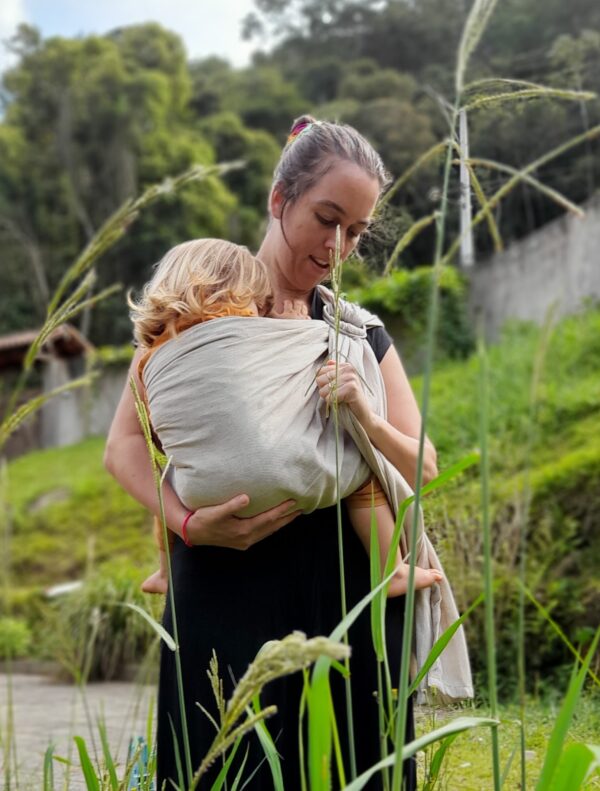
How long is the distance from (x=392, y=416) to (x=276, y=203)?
0.43 metres

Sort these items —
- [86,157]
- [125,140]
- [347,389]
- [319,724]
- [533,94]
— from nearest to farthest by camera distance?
1. [319,724]
2. [533,94]
3. [347,389]
4. [125,140]
5. [86,157]

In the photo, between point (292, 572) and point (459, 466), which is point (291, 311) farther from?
point (459, 466)

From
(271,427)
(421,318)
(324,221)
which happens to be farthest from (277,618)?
(421,318)

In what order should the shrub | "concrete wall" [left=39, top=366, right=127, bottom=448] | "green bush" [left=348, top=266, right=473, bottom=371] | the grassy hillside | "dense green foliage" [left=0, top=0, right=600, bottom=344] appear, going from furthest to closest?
"dense green foliage" [left=0, top=0, right=600, bottom=344] → "concrete wall" [left=39, top=366, right=127, bottom=448] → "green bush" [left=348, top=266, right=473, bottom=371] → the grassy hillside → the shrub

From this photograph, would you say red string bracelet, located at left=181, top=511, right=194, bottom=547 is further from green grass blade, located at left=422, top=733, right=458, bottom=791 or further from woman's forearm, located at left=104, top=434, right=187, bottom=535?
green grass blade, located at left=422, top=733, right=458, bottom=791

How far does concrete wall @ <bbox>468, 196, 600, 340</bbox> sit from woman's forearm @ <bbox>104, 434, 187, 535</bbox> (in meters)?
7.77

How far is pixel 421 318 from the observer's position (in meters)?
10.9

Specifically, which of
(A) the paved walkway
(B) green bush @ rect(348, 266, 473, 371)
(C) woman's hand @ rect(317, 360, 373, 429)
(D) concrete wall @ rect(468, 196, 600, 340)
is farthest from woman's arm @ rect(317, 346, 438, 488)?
(D) concrete wall @ rect(468, 196, 600, 340)

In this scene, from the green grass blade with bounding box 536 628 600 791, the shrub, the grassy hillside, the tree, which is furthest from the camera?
the tree

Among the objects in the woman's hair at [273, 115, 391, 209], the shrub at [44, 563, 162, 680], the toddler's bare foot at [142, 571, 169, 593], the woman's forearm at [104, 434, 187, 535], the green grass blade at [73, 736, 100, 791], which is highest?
the woman's hair at [273, 115, 391, 209]

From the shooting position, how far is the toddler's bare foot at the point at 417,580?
5.46ft

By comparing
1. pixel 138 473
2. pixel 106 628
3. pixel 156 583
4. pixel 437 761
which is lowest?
pixel 106 628

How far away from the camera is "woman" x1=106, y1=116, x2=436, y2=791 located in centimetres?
173

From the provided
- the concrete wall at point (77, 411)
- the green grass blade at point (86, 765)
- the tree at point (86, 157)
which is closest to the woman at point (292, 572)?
the green grass blade at point (86, 765)
